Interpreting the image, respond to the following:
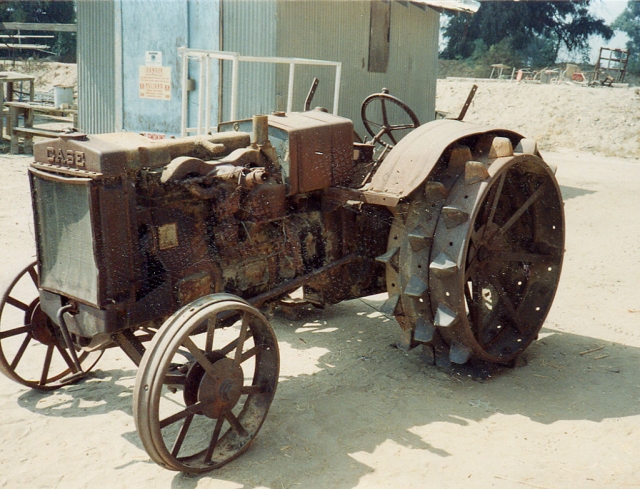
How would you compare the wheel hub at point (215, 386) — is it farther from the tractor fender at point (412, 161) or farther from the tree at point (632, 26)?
the tree at point (632, 26)

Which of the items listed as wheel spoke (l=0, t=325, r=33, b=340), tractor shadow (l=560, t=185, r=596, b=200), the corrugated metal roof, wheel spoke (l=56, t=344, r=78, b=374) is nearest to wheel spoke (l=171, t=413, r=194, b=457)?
wheel spoke (l=56, t=344, r=78, b=374)

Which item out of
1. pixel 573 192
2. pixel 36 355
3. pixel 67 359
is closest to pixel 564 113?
pixel 573 192

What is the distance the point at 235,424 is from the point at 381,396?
994mm

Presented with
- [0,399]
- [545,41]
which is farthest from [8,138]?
[545,41]

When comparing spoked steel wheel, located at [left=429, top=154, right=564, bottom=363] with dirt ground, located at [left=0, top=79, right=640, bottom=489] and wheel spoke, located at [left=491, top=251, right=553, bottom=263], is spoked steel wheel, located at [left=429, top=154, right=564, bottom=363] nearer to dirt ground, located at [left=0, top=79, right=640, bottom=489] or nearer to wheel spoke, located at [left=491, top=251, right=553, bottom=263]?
wheel spoke, located at [left=491, top=251, right=553, bottom=263]

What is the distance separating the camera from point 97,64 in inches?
419

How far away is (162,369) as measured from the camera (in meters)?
2.85

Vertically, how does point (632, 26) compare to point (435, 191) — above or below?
above

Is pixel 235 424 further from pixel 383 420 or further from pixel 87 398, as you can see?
pixel 87 398

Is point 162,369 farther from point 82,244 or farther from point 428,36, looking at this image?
point 428,36

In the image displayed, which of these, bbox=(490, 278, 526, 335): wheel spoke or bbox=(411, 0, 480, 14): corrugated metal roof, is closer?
bbox=(490, 278, 526, 335): wheel spoke

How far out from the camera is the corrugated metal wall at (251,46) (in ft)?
29.4

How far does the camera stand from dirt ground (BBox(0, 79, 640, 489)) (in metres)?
3.12

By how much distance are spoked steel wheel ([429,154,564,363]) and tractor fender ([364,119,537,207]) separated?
0.21m
